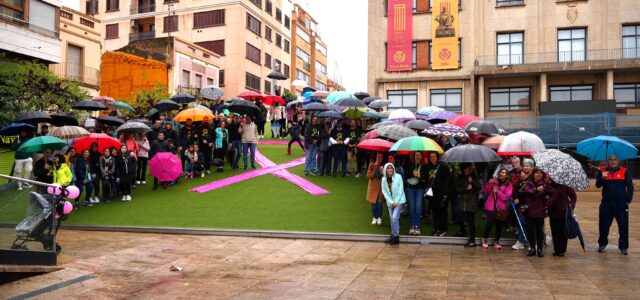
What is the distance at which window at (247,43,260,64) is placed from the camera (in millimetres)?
51575

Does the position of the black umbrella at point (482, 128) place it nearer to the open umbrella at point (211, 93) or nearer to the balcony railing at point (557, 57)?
the open umbrella at point (211, 93)

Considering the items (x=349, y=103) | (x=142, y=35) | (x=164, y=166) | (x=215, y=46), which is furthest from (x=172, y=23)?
(x=164, y=166)

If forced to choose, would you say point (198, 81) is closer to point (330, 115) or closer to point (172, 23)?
point (172, 23)

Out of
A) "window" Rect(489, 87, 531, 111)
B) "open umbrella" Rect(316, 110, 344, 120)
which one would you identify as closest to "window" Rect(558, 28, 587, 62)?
"window" Rect(489, 87, 531, 111)

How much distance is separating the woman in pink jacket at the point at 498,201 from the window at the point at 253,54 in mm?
43250

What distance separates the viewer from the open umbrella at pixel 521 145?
1064 centimetres

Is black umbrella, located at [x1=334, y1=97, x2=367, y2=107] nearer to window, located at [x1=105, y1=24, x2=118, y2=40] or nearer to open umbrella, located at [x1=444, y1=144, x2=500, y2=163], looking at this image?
open umbrella, located at [x1=444, y1=144, x2=500, y2=163]

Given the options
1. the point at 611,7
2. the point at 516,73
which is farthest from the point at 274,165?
the point at 611,7

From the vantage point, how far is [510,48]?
35.8 meters

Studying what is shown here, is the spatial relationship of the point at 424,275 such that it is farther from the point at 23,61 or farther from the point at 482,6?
the point at 482,6

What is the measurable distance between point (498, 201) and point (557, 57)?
28498mm

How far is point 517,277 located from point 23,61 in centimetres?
2949

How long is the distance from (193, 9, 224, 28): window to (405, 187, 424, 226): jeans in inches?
1669

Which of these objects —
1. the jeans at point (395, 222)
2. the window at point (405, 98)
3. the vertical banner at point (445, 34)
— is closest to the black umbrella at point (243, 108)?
A: the jeans at point (395, 222)
